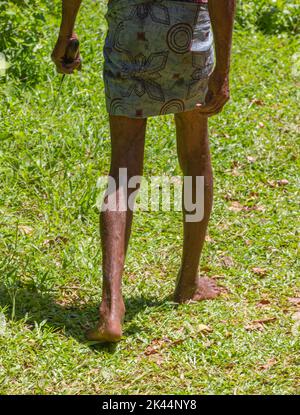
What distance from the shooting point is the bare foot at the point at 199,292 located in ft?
14.6

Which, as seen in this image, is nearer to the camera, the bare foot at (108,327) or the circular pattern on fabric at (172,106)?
the bare foot at (108,327)

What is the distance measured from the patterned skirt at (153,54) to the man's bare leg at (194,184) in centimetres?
19

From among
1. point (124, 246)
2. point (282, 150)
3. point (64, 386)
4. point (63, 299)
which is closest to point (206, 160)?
point (124, 246)

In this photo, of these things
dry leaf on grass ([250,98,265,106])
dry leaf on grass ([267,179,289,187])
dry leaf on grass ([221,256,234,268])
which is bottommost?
dry leaf on grass ([221,256,234,268])

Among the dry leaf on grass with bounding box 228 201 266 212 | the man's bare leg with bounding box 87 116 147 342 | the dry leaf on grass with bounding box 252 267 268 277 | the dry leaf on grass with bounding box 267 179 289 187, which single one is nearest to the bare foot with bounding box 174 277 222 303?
the dry leaf on grass with bounding box 252 267 268 277

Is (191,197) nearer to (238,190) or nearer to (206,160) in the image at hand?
(206,160)

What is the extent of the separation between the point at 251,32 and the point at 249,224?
3383mm

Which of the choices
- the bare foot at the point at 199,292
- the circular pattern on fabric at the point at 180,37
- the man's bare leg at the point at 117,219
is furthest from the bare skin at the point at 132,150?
the bare foot at the point at 199,292

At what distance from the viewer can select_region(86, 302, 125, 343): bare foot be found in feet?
12.7

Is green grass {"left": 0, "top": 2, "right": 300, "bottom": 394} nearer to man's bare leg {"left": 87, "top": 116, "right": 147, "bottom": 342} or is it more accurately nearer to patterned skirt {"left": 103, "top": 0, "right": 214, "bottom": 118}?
man's bare leg {"left": 87, "top": 116, "right": 147, "bottom": 342}

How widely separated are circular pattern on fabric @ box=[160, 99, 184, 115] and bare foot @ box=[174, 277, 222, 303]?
876 mm

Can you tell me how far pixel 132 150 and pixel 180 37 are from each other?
1.60 ft

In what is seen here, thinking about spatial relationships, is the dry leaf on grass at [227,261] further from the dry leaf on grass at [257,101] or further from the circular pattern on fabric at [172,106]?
the dry leaf on grass at [257,101]

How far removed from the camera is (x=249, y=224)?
5.40 metres
